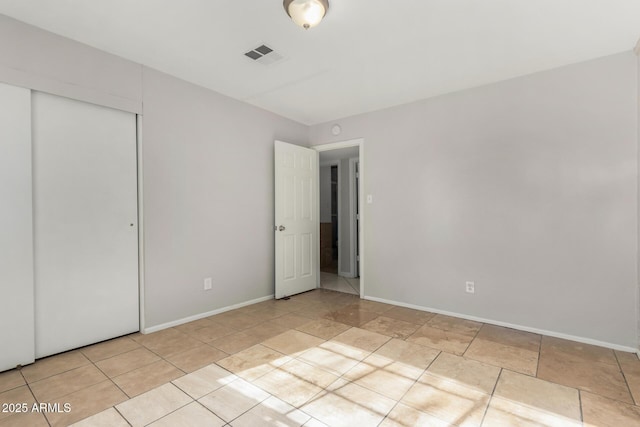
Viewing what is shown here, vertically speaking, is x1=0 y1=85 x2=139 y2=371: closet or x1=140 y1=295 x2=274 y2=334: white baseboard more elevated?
x1=0 y1=85 x2=139 y2=371: closet

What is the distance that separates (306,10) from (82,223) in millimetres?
2402

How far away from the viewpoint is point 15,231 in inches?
84.3

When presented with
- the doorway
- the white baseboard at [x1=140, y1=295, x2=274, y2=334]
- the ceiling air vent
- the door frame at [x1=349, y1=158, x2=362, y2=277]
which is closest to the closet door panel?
the white baseboard at [x1=140, y1=295, x2=274, y2=334]

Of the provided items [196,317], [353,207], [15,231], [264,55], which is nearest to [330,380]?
[196,317]

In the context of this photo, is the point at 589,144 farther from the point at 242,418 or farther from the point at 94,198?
the point at 94,198

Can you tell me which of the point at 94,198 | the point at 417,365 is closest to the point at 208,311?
the point at 94,198

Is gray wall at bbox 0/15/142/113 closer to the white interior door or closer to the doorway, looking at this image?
the white interior door

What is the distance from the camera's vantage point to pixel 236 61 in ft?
8.84

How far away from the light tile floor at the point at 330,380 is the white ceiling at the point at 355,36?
8.15ft

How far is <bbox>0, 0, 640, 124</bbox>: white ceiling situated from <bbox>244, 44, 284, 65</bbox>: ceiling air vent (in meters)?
0.06

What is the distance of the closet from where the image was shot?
2.16 meters

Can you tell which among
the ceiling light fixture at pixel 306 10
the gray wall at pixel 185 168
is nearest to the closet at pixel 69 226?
the gray wall at pixel 185 168

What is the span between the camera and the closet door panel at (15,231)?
2.10 meters

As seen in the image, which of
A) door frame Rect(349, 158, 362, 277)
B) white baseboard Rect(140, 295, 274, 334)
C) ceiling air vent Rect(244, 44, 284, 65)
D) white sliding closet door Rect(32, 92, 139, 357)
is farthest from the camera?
door frame Rect(349, 158, 362, 277)
